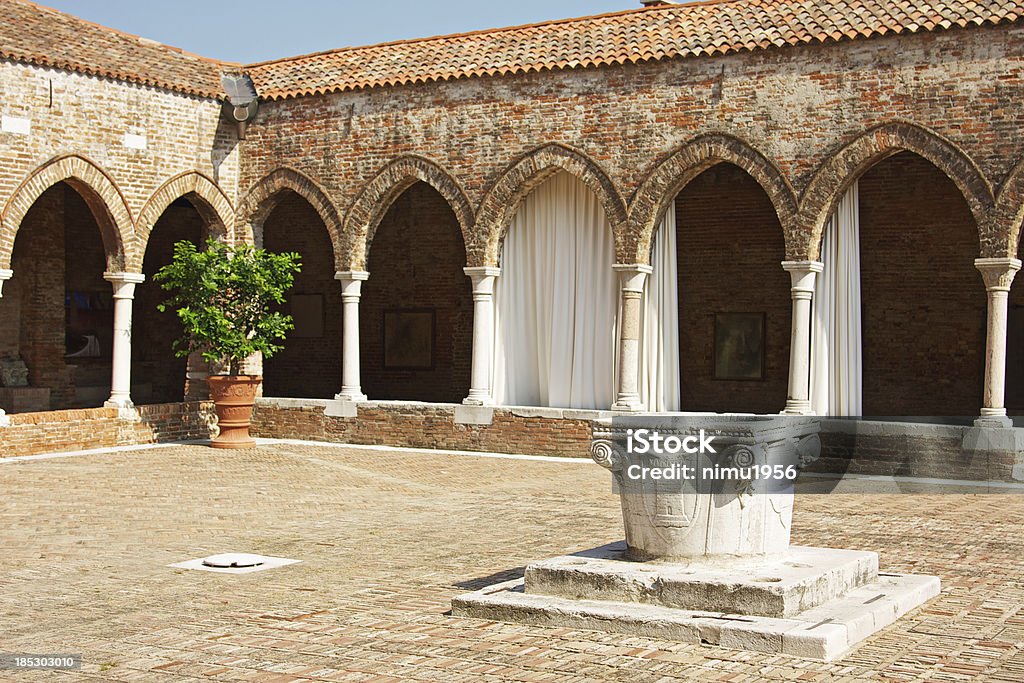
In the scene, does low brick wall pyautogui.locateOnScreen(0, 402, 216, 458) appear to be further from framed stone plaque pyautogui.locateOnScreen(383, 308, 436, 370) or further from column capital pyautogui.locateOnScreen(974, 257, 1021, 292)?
column capital pyautogui.locateOnScreen(974, 257, 1021, 292)

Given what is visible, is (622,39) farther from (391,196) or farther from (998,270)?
(998,270)

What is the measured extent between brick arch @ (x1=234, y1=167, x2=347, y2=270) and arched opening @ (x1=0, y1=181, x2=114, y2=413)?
2.89 metres

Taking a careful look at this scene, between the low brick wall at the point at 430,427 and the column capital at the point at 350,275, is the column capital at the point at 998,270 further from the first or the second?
the column capital at the point at 350,275

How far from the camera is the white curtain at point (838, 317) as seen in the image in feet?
51.6

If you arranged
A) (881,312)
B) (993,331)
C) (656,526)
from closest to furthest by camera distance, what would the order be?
(656,526) → (993,331) → (881,312)

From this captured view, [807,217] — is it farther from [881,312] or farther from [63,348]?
[63,348]

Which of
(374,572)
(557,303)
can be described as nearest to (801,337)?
(557,303)

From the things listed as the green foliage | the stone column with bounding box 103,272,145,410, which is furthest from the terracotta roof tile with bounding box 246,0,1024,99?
the stone column with bounding box 103,272,145,410

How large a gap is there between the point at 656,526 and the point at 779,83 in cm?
969

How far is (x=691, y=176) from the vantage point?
16297 millimetres

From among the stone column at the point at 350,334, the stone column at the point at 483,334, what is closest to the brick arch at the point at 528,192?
the stone column at the point at 483,334


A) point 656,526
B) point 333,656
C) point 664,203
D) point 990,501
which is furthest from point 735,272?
point 333,656

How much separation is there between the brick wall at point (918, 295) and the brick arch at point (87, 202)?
35.5 ft

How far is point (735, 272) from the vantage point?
66.2 feet
